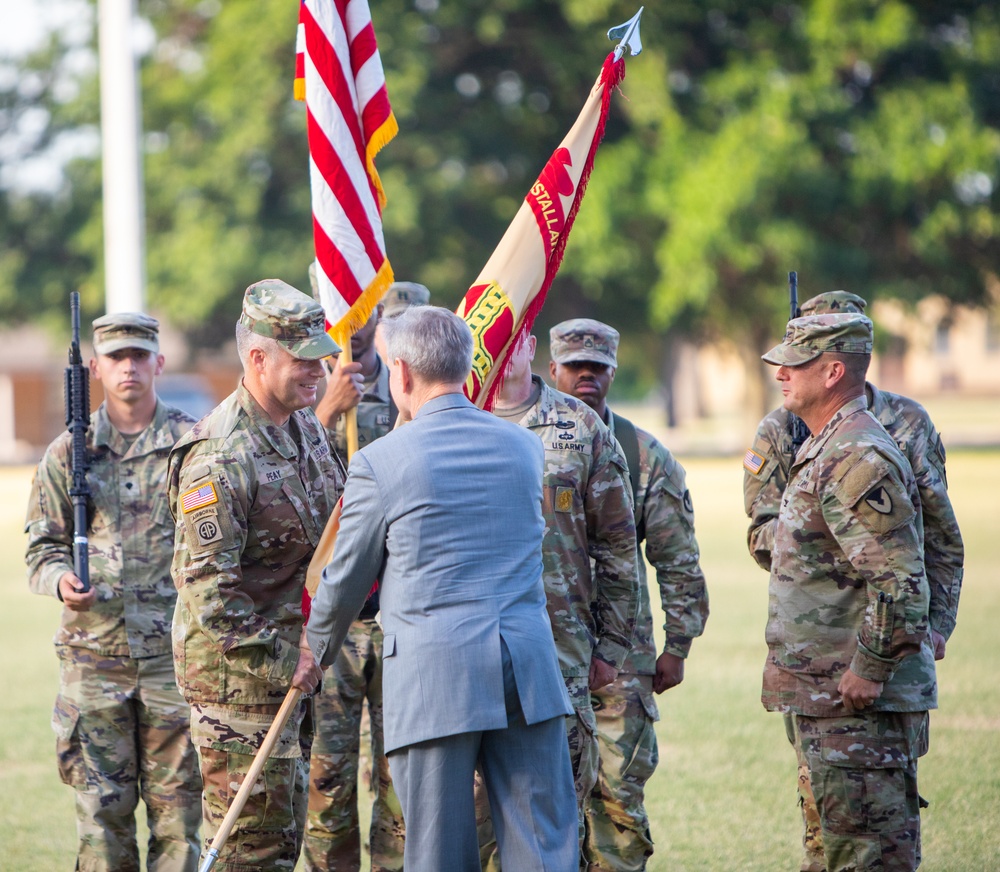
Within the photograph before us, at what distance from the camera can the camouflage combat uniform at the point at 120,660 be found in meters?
5.44

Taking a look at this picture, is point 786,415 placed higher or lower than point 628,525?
higher

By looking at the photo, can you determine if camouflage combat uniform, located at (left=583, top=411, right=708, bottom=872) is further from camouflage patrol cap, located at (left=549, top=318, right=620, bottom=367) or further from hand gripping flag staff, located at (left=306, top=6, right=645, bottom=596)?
hand gripping flag staff, located at (left=306, top=6, right=645, bottom=596)

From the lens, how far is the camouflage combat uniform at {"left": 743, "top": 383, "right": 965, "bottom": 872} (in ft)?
17.5

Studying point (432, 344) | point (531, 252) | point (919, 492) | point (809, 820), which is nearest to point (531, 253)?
point (531, 252)

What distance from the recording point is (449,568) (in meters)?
3.62

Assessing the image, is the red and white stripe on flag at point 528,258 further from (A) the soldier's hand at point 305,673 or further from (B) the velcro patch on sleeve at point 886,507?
(B) the velcro patch on sleeve at point 886,507

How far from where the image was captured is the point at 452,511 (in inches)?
143

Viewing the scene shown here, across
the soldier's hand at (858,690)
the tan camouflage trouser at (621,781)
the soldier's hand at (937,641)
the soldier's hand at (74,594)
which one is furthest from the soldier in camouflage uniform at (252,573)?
the soldier's hand at (937,641)

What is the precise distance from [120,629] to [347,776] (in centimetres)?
118

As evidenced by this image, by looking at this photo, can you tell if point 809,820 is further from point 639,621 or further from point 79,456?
point 79,456

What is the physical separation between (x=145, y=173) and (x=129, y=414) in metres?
28.4

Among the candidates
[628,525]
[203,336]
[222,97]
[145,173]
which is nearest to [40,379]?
[203,336]

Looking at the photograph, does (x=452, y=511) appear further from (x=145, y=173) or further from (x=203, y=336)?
(x=203, y=336)

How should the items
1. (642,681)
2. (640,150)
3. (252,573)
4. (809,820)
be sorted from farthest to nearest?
(640,150) < (642,681) < (809,820) < (252,573)
